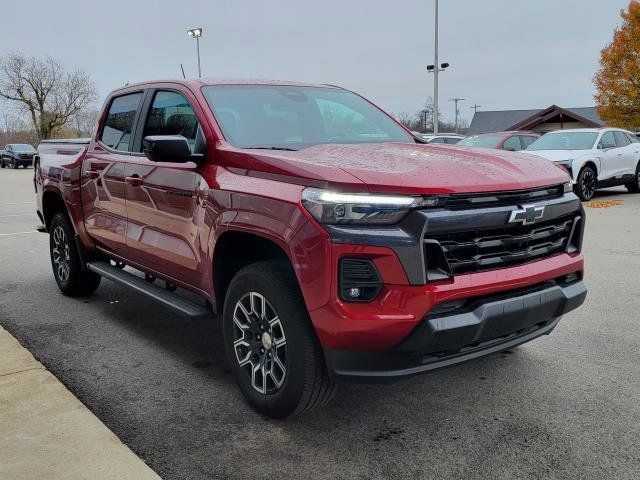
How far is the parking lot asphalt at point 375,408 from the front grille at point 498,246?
2.87 feet

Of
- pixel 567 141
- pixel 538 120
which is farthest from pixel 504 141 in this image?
pixel 538 120

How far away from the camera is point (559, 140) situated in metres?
14.6

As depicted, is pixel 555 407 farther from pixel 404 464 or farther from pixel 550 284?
pixel 404 464

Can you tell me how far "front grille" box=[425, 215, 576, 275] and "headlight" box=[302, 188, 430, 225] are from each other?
0.17 metres

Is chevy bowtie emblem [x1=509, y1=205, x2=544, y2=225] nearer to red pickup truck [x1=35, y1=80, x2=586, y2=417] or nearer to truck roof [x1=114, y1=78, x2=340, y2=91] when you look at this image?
red pickup truck [x1=35, y1=80, x2=586, y2=417]

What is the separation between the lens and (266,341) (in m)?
3.26

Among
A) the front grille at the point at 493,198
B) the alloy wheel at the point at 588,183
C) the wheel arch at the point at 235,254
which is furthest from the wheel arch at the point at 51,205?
the alloy wheel at the point at 588,183

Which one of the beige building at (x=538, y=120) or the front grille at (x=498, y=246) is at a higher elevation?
the beige building at (x=538, y=120)

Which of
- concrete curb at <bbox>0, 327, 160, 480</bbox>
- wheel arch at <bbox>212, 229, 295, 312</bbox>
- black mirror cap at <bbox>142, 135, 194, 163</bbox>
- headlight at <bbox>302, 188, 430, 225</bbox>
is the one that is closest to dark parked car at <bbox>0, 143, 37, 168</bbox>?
concrete curb at <bbox>0, 327, 160, 480</bbox>

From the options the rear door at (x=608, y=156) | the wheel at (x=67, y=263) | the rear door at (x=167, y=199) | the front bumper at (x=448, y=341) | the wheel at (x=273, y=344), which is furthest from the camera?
the rear door at (x=608, y=156)

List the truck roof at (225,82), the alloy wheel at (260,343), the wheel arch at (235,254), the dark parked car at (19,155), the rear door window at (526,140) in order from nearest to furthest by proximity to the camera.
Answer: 1. the alloy wheel at (260,343)
2. the wheel arch at (235,254)
3. the truck roof at (225,82)
4. the rear door window at (526,140)
5. the dark parked car at (19,155)

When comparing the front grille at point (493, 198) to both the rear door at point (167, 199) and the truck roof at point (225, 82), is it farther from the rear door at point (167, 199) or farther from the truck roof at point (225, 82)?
the truck roof at point (225, 82)

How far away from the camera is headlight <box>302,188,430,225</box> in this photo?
275 cm

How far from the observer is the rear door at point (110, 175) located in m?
4.72
